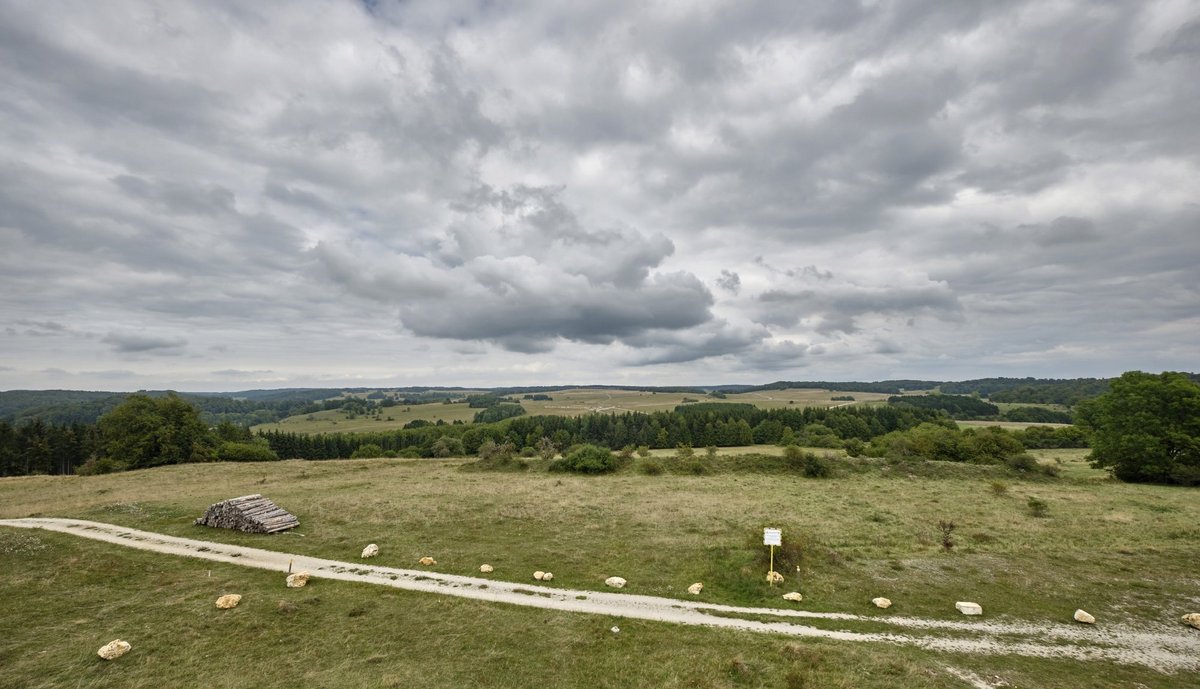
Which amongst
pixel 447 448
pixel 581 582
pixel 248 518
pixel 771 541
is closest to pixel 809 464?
pixel 771 541

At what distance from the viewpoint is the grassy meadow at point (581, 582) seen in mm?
13539

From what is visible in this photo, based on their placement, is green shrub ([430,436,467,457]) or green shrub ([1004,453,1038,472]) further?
green shrub ([430,436,467,457])

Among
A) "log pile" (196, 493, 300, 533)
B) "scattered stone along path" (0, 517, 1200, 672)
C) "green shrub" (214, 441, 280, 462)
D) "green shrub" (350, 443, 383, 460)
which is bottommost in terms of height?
"green shrub" (350, 443, 383, 460)

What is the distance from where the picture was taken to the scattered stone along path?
1510 centimetres

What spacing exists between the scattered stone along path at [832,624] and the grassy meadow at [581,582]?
2.41 ft

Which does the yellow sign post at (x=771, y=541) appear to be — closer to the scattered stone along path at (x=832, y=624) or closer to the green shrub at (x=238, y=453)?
the scattered stone along path at (x=832, y=624)

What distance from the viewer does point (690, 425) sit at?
126m

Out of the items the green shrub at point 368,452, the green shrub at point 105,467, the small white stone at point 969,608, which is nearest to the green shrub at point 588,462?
the small white stone at point 969,608

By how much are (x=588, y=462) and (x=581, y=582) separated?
37.2 metres

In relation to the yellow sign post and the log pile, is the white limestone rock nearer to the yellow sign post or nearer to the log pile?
the log pile

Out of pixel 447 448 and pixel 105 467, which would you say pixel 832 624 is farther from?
pixel 447 448

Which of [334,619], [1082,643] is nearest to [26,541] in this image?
[334,619]

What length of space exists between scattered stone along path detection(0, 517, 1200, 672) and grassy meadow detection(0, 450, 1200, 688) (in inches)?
28.9

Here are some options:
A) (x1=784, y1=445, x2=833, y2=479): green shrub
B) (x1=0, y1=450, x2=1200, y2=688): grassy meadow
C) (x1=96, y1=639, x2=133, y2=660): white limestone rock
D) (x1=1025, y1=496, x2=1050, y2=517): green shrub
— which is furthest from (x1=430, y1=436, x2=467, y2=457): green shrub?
(x1=1025, y1=496, x2=1050, y2=517): green shrub
